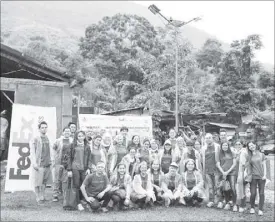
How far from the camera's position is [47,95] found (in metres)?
10.5

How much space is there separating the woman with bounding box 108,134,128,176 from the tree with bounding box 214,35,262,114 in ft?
74.0

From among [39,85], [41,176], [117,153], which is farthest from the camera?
[39,85]

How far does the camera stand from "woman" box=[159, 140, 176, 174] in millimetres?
7871

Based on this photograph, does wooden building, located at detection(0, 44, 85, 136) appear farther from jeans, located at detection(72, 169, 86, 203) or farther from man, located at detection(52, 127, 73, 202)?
jeans, located at detection(72, 169, 86, 203)

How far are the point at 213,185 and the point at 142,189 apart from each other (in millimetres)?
1741

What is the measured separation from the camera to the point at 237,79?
29766 millimetres

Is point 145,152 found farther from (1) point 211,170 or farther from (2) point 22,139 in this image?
(2) point 22,139

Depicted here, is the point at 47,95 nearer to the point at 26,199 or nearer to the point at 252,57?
the point at 26,199

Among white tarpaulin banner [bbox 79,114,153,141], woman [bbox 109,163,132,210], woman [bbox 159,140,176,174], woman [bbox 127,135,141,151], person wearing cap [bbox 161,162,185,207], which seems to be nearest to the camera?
woman [bbox 109,163,132,210]

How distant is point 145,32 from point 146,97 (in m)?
13.4

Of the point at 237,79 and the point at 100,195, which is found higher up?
the point at 237,79

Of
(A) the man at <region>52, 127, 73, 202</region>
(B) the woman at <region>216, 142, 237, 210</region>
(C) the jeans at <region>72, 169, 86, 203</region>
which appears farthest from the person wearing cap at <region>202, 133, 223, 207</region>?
(A) the man at <region>52, 127, 73, 202</region>

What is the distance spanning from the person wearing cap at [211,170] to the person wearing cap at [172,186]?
694 mm

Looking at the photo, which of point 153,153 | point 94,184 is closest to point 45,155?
point 94,184
